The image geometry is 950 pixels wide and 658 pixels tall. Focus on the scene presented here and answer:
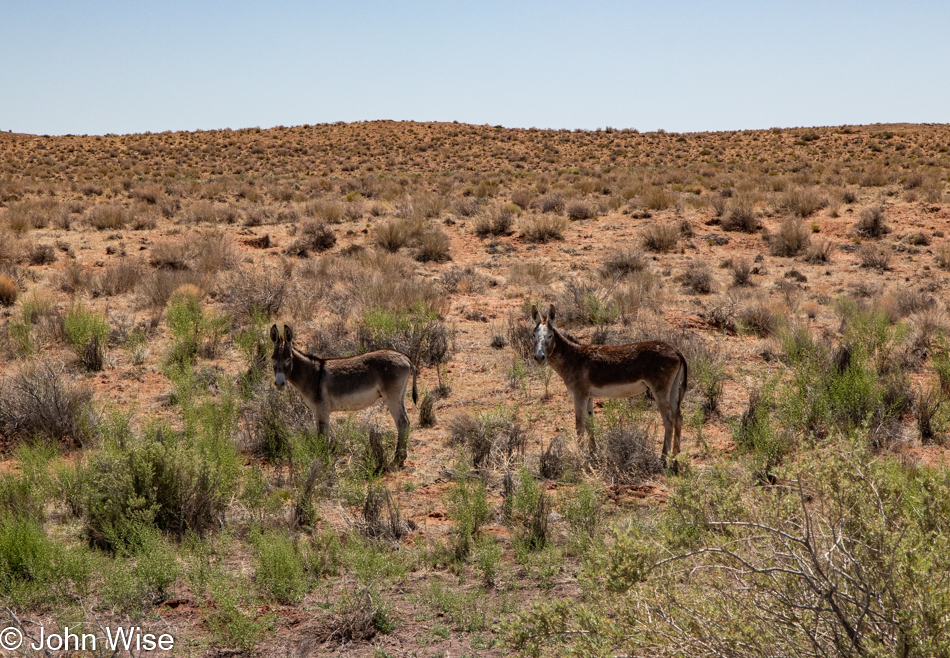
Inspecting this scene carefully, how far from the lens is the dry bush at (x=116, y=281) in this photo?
1647 centimetres

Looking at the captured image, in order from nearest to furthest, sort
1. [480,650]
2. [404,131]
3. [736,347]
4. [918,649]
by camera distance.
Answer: [918,649]
[480,650]
[736,347]
[404,131]

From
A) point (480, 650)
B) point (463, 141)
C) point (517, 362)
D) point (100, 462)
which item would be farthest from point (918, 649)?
point (463, 141)

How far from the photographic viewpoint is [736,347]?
13172 millimetres

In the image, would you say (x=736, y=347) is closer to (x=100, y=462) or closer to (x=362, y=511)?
(x=362, y=511)

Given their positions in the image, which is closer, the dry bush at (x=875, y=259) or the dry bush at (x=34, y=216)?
the dry bush at (x=875, y=259)

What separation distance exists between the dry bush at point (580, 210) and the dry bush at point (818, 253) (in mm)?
7691

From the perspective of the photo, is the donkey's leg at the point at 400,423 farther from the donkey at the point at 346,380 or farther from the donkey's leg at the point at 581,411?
the donkey's leg at the point at 581,411

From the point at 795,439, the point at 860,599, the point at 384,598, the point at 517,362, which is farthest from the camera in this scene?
the point at 517,362

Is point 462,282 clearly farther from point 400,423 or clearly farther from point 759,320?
point 400,423

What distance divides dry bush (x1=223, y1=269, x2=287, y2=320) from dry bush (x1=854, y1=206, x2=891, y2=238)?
17837mm

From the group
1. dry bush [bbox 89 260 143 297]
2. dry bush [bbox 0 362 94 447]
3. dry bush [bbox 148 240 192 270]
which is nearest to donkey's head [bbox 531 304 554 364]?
dry bush [bbox 0 362 94 447]

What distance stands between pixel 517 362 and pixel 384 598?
21.7ft

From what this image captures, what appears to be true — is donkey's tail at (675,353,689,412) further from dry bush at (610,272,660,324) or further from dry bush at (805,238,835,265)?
dry bush at (805,238,835,265)

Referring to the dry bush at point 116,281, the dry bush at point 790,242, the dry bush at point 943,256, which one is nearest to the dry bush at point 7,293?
the dry bush at point 116,281
